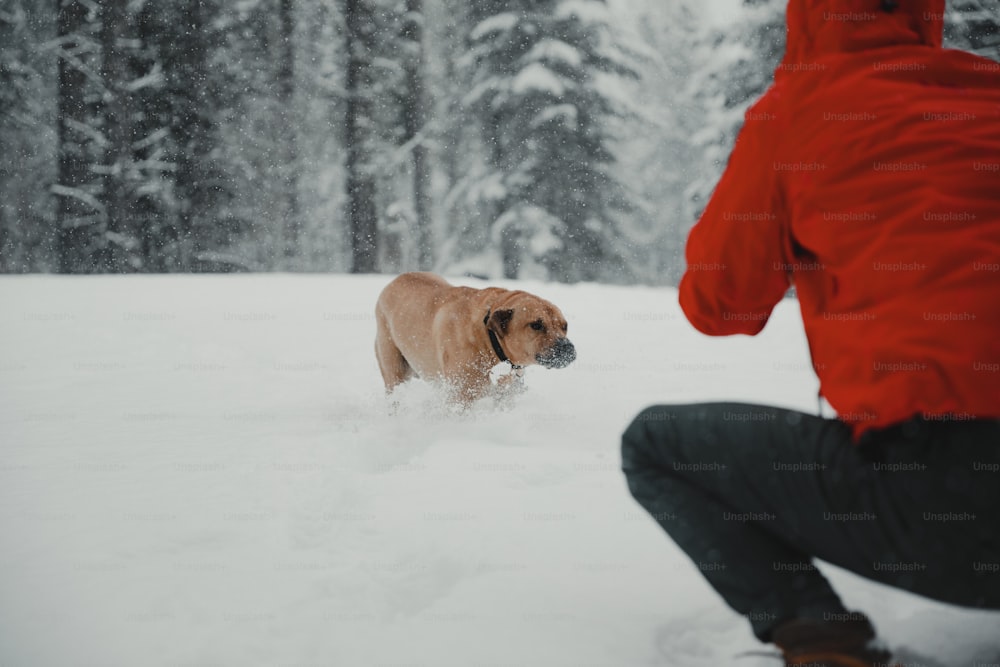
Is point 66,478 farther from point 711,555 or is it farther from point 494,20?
point 494,20

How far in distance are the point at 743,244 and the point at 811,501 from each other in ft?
1.79

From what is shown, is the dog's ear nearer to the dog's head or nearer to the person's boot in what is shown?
the dog's head

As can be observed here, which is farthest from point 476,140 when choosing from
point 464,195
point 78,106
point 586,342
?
point 586,342

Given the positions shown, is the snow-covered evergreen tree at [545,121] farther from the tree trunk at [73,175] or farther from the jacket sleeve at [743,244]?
the jacket sleeve at [743,244]

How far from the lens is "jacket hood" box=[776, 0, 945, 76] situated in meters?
1.28

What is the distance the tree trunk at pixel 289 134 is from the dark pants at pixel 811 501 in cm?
1990

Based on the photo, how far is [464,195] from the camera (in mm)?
19297

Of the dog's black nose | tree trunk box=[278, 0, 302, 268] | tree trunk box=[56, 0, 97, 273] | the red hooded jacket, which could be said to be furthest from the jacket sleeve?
tree trunk box=[278, 0, 302, 268]

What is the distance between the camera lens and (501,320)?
4320 millimetres

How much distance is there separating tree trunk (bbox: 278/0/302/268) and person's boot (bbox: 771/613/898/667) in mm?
20216

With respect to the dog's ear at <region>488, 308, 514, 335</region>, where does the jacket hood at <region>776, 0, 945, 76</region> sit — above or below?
above

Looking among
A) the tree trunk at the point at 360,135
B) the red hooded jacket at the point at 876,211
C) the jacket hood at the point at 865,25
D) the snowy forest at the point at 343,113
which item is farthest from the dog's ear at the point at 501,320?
the tree trunk at the point at 360,135

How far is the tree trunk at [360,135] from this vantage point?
57.2ft

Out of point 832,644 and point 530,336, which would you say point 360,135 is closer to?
point 530,336
